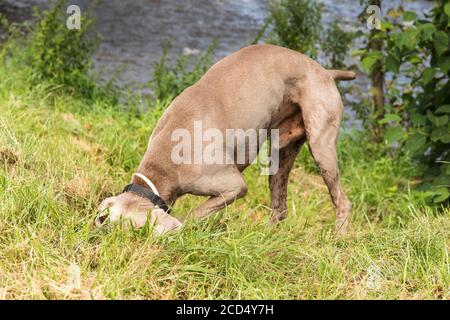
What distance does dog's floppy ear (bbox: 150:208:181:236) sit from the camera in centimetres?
377

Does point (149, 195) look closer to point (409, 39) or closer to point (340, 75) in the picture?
point (340, 75)

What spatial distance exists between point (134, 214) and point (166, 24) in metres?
5.99

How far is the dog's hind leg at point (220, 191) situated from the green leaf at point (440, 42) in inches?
66.9

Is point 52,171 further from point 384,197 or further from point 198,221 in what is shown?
point 384,197

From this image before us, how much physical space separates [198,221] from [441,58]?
2244 mm

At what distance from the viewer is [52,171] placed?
4.56 metres

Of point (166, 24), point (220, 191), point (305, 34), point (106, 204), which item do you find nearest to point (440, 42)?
point (220, 191)

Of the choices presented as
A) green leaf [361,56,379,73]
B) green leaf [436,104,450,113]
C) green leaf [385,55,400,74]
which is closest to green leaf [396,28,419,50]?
green leaf [385,55,400,74]

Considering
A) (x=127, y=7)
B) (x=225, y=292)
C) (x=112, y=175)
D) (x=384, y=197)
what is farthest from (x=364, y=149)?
(x=127, y=7)

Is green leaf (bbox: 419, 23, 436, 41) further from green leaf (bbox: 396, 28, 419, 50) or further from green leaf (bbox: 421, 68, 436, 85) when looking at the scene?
green leaf (bbox: 421, 68, 436, 85)

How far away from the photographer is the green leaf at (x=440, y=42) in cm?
512

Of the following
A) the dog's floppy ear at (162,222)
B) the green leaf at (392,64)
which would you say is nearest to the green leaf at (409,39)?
the green leaf at (392,64)

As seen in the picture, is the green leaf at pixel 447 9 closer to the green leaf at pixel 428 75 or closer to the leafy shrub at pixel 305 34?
the green leaf at pixel 428 75

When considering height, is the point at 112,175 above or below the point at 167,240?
below
